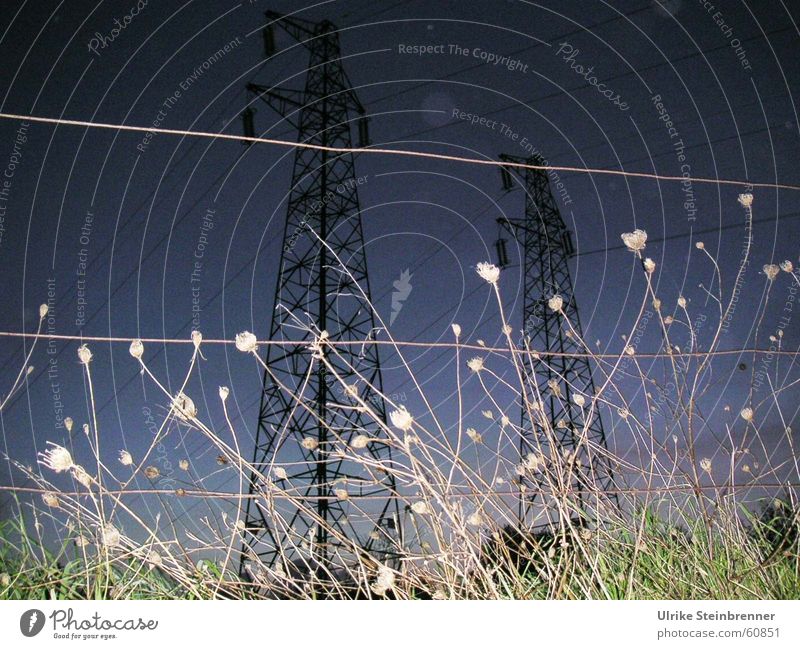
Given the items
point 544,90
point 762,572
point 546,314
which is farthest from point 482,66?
point 762,572

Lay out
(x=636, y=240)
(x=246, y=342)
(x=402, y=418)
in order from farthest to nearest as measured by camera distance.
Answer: (x=636, y=240) → (x=246, y=342) → (x=402, y=418)

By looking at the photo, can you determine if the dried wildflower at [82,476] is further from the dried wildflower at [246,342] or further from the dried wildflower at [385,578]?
the dried wildflower at [385,578]

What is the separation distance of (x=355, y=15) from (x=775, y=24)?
4.72ft

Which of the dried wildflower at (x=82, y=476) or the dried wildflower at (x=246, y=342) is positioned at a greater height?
the dried wildflower at (x=246, y=342)

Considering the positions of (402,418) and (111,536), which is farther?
(111,536)

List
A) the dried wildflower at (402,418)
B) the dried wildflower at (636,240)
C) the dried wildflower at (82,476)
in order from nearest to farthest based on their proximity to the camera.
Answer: the dried wildflower at (402,418) → the dried wildflower at (82,476) → the dried wildflower at (636,240)

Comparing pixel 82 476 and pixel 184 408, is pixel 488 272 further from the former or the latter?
pixel 82 476

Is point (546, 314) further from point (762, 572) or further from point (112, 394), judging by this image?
point (112, 394)

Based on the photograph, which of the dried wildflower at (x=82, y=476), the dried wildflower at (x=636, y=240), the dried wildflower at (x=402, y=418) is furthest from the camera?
the dried wildflower at (x=636, y=240)

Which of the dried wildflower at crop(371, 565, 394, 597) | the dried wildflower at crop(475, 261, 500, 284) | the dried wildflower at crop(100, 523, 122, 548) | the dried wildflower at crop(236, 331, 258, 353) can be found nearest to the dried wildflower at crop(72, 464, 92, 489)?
the dried wildflower at crop(100, 523, 122, 548)

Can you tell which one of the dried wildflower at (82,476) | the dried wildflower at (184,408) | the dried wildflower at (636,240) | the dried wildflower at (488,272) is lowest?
the dried wildflower at (82,476)

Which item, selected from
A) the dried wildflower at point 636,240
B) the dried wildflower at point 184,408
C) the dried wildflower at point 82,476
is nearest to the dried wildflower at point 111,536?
the dried wildflower at point 82,476

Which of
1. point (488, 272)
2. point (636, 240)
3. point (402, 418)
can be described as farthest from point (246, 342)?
point (636, 240)

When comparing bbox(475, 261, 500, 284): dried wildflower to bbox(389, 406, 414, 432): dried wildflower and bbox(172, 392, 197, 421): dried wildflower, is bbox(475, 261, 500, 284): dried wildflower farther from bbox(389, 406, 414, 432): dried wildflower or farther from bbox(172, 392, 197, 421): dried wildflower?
bbox(172, 392, 197, 421): dried wildflower
